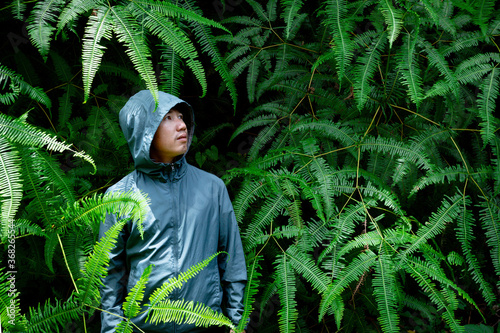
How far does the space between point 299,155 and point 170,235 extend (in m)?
1.02

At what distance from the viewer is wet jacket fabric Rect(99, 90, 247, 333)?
194cm

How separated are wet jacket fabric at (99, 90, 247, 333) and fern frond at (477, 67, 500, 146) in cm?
156

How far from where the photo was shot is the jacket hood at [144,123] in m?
2.01

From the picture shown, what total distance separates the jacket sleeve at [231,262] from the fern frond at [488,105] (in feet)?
5.06

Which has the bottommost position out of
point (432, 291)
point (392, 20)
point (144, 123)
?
point (432, 291)

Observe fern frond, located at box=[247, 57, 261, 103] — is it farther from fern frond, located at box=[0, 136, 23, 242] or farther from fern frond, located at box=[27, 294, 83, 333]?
fern frond, located at box=[27, 294, 83, 333]

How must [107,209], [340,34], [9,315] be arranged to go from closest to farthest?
[9,315]
[107,209]
[340,34]

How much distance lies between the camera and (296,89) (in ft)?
9.63

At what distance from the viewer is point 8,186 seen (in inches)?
57.1

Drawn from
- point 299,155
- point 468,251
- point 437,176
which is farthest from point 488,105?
point 299,155

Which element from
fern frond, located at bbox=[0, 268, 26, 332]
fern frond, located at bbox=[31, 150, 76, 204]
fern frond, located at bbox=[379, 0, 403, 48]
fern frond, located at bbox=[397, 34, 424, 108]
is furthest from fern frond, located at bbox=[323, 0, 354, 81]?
fern frond, located at bbox=[0, 268, 26, 332]

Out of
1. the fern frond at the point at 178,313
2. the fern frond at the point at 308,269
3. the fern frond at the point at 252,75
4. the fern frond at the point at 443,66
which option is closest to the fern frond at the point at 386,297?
the fern frond at the point at 308,269

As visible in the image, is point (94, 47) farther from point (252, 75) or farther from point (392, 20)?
point (392, 20)

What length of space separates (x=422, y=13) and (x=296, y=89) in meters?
0.95
